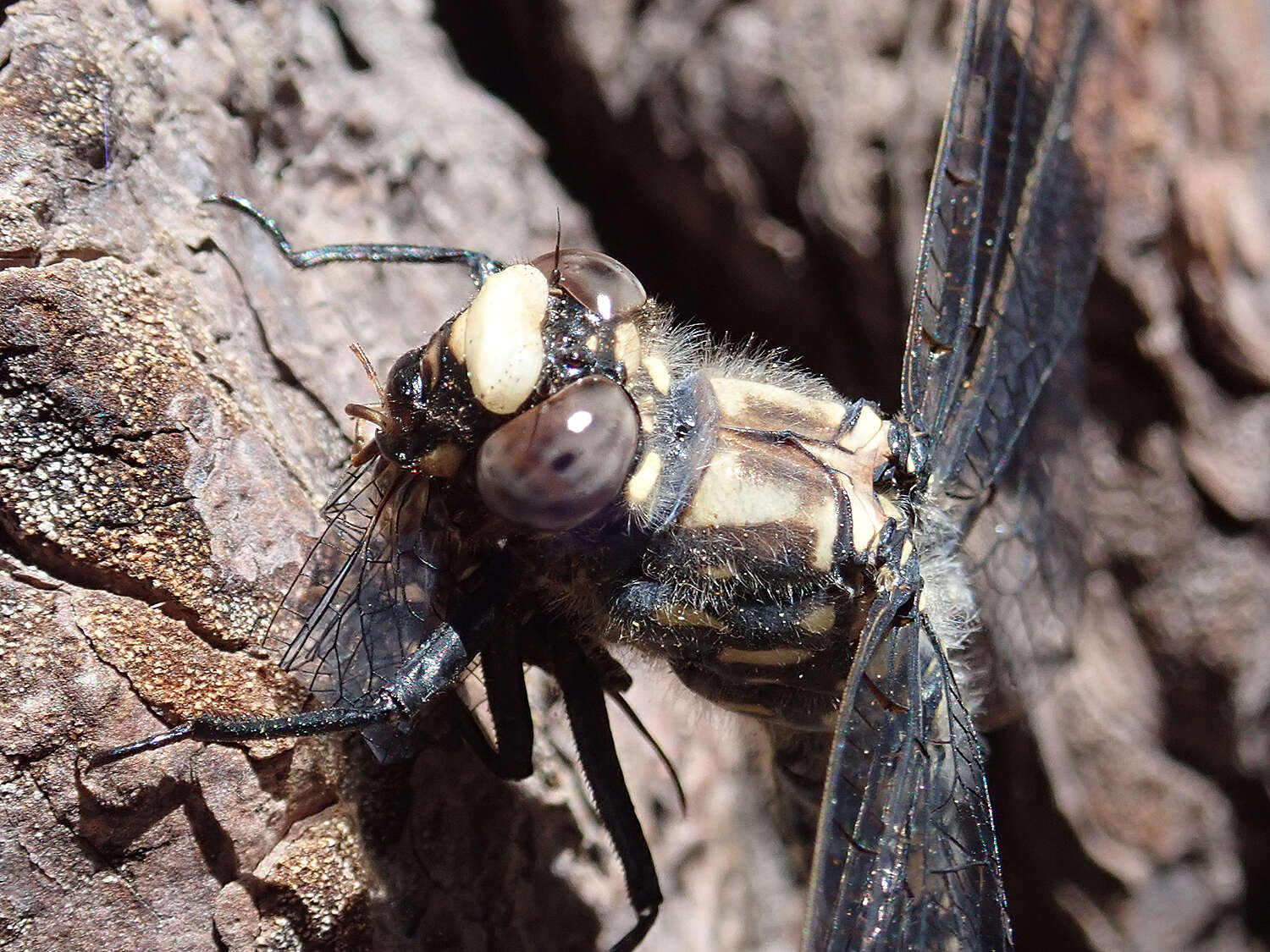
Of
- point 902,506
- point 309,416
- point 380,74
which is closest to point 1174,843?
point 902,506

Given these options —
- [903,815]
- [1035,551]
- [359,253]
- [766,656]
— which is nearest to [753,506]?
[766,656]

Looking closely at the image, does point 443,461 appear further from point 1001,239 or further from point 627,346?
point 1001,239

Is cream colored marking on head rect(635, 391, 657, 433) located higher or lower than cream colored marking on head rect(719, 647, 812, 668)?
higher

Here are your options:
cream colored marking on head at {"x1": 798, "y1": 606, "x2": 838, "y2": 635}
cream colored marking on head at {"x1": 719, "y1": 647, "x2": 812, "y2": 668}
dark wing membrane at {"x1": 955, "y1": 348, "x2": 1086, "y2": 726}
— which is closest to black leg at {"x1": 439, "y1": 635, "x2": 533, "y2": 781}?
cream colored marking on head at {"x1": 719, "y1": 647, "x2": 812, "y2": 668}

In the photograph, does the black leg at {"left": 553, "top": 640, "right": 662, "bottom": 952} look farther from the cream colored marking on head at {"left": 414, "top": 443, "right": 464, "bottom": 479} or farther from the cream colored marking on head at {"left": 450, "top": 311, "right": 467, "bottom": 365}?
the cream colored marking on head at {"left": 450, "top": 311, "right": 467, "bottom": 365}

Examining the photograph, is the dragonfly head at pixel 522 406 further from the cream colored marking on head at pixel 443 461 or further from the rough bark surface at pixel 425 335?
the rough bark surface at pixel 425 335

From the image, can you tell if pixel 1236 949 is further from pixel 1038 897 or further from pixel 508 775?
pixel 508 775

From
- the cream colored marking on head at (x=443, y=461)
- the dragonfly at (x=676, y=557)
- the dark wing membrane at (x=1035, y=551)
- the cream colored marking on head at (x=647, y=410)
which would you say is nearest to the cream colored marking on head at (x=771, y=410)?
the dragonfly at (x=676, y=557)
